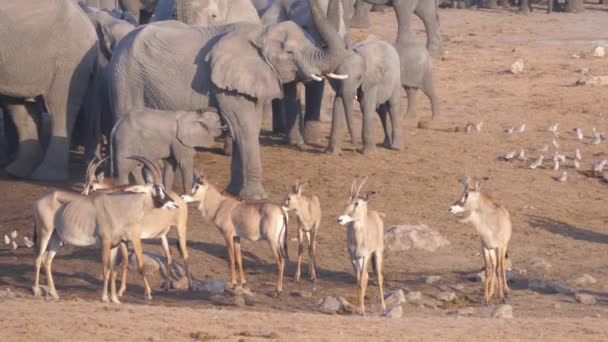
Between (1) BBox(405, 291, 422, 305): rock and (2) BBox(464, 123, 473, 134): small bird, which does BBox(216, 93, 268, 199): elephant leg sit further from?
(2) BBox(464, 123, 473, 134): small bird

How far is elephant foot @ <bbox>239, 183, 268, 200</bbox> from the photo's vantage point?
1739 centimetres

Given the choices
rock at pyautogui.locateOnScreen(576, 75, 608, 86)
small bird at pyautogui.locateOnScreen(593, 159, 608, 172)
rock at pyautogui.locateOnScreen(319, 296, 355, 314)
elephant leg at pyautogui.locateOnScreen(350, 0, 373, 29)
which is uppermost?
rock at pyautogui.locateOnScreen(319, 296, 355, 314)

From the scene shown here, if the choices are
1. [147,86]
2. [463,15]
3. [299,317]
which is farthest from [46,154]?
[463,15]

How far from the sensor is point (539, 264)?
588 inches

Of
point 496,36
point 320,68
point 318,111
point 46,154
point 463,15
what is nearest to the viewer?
point 320,68

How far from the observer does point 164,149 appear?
16.8 metres

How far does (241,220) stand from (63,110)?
233 inches

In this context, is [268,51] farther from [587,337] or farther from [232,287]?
[587,337]

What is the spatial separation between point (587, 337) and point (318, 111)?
979cm

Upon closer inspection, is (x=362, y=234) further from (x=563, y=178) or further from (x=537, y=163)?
(x=537, y=163)

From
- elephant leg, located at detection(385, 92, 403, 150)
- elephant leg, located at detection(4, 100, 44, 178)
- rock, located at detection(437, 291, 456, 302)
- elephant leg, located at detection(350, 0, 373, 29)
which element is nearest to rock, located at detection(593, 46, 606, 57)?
elephant leg, located at detection(350, 0, 373, 29)

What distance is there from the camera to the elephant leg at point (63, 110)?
741 inches

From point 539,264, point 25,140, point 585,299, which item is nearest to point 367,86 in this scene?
point 25,140

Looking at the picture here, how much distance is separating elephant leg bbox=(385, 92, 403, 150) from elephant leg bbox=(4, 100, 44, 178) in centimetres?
431
